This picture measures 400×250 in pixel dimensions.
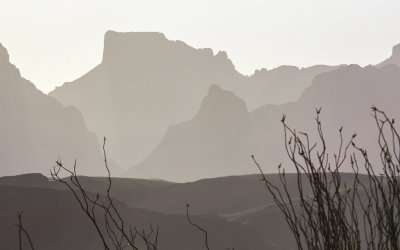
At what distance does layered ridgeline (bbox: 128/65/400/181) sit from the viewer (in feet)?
492

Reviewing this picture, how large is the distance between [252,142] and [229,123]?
25.3 ft

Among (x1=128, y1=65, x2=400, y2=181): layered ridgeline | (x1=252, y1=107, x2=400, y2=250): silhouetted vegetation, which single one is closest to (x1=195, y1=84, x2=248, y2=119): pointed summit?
(x1=128, y1=65, x2=400, y2=181): layered ridgeline

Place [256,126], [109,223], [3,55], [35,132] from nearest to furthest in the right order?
[109,223], [256,126], [3,55], [35,132]

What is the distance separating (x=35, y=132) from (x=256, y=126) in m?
61.7

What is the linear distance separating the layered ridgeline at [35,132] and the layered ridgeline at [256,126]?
24.6 metres

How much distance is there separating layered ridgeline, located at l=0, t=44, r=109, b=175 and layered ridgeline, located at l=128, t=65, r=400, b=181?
24567mm

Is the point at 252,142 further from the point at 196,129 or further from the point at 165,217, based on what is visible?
the point at 165,217

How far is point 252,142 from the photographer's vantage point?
14988 cm

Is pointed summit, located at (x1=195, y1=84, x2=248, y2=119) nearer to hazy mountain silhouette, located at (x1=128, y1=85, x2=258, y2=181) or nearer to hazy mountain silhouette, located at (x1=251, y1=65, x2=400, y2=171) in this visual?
hazy mountain silhouette, located at (x1=128, y1=85, x2=258, y2=181)

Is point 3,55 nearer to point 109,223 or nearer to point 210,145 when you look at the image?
point 210,145

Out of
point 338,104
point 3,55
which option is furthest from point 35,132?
point 338,104

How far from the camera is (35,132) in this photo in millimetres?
165125

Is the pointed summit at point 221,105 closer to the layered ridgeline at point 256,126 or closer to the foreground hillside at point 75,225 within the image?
the layered ridgeline at point 256,126

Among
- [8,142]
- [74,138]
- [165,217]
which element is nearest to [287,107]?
[74,138]
